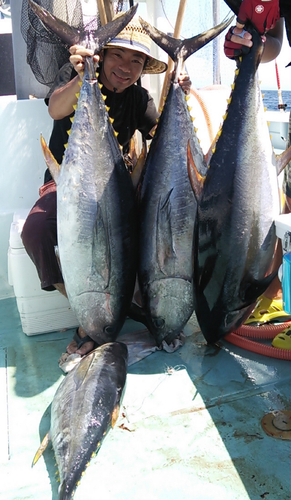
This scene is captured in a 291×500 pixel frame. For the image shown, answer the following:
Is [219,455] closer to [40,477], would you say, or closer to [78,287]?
[40,477]

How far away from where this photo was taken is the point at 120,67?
109 inches

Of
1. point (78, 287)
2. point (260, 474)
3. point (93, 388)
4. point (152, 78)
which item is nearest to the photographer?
point (260, 474)

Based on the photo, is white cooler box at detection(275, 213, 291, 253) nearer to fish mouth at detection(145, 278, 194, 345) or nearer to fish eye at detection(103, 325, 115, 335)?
fish mouth at detection(145, 278, 194, 345)

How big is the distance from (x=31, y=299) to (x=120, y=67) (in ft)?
5.37

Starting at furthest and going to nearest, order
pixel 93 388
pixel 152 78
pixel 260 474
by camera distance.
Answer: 1. pixel 152 78
2. pixel 93 388
3. pixel 260 474

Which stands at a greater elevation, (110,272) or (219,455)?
(110,272)

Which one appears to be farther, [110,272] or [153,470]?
[110,272]

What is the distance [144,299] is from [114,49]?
1626 millimetres

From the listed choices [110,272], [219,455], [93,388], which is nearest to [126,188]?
[110,272]

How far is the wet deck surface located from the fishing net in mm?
2293

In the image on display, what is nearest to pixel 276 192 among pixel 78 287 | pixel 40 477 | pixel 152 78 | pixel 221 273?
pixel 221 273

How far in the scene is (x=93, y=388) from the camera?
1926 mm

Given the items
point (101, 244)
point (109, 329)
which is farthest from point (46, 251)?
point (109, 329)

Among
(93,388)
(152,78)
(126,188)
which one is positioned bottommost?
(93,388)
